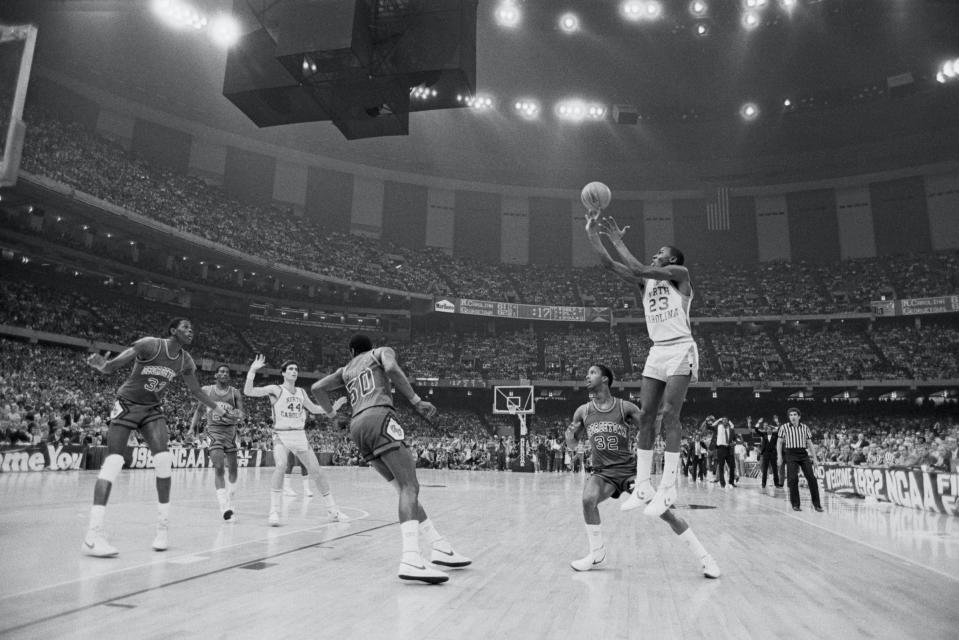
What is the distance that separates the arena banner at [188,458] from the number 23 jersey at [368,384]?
15234 mm

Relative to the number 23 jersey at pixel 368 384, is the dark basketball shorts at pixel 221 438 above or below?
below

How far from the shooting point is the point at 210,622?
3576 millimetres

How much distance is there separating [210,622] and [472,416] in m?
39.7

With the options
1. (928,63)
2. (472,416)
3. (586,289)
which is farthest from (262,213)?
(928,63)

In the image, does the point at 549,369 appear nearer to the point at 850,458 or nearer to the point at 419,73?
the point at 850,458

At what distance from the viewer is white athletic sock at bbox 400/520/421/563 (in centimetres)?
484

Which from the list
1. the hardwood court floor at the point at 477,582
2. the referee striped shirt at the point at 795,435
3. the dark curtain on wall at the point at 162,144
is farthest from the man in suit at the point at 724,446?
the dark curtain on wall at the point at 162,144

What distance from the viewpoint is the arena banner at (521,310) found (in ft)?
142

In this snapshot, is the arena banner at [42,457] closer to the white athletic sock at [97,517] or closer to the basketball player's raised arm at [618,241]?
the white athletic sock at [97,517]

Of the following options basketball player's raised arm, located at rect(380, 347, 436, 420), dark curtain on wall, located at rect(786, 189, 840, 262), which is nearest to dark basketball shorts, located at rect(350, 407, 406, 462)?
Result: basketball player's raised arm, located at rect(380, 347, 436, 420)

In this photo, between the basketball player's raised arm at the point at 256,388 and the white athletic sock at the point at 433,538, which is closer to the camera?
the white athletic sock at the point at 433,538

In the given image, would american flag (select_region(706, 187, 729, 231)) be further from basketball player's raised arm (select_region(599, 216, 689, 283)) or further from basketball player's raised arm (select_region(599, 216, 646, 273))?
basketball player's raised arm (select_region(599, 216, 646, 273))

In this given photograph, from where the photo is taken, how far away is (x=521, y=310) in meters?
44.5

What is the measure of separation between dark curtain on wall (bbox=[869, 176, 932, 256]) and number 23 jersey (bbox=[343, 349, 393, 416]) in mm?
50580
